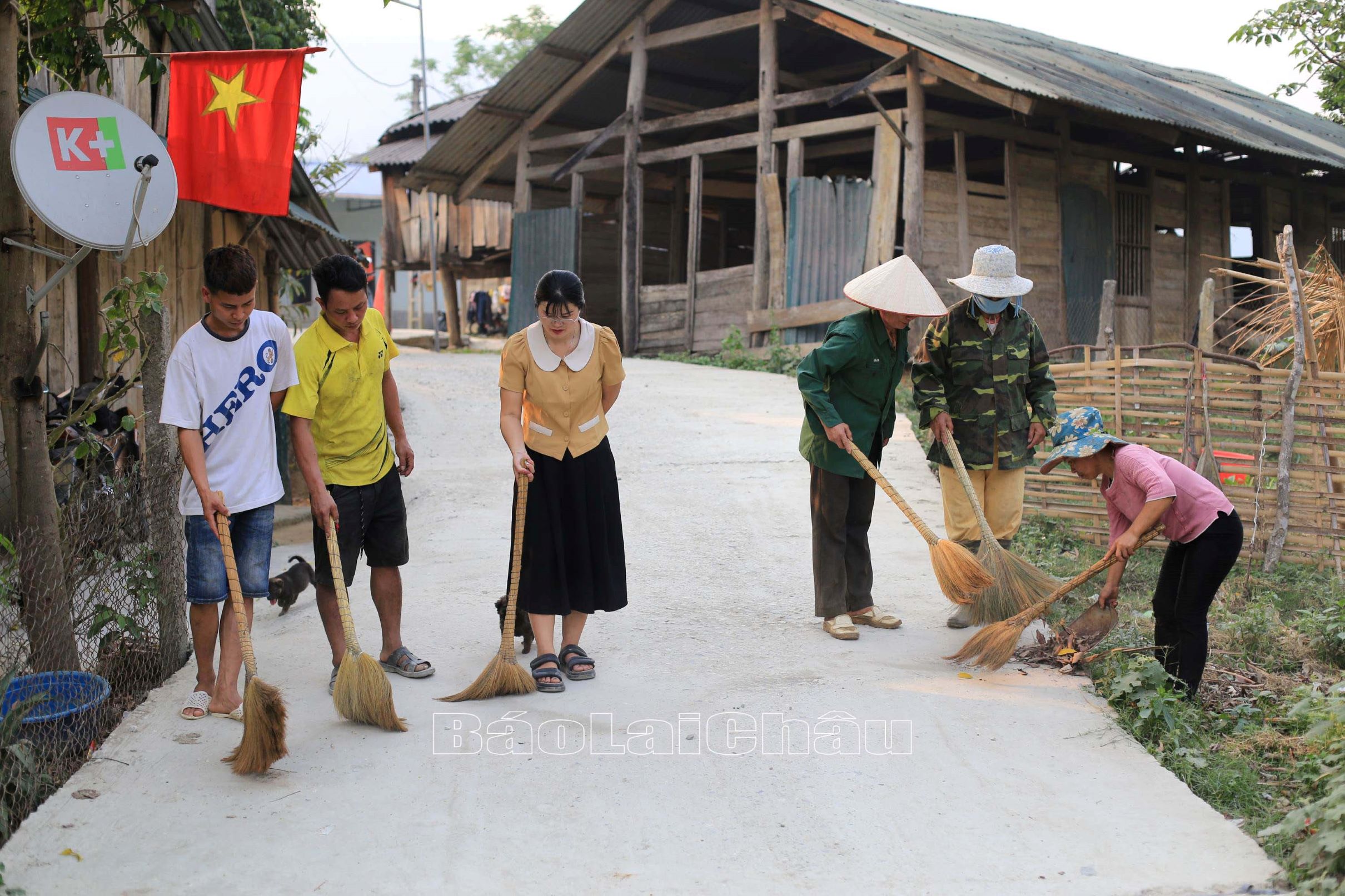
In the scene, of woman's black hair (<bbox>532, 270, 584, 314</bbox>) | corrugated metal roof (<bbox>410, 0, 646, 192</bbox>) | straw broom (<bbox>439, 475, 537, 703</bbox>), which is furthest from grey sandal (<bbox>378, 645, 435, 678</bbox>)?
corrugated metal roof (<bbox>410, 0, 646, 192</bbox>)

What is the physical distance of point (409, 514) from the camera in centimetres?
759

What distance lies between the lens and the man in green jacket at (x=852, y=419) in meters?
4.67

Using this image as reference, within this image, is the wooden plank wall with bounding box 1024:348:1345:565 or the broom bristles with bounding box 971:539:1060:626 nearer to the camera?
the broom bristles with bounding box 971:539:1060:626

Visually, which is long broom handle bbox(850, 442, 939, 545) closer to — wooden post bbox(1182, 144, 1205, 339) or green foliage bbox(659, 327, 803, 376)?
green foliage bbox(659, 327, 803, 376)

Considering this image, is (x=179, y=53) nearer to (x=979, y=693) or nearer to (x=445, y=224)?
(x=979, y=693)

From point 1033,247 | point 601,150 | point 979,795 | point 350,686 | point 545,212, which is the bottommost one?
point 979,795

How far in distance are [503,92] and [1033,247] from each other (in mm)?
7326

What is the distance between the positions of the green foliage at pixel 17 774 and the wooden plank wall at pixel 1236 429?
5504 millimetres

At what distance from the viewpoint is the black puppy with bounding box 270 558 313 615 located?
5285 millimetres

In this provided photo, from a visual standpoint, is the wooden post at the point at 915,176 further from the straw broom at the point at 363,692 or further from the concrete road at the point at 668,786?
the straw broom at the point at 363,692

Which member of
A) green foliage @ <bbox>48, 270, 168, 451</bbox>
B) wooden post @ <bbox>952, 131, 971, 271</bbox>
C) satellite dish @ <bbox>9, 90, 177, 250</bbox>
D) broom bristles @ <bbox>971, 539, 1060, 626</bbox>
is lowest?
broom bristles @ <bbox>971, 539, 1060, 626</bbox>

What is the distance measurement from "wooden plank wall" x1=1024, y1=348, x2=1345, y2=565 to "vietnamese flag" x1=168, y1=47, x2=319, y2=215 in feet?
16.3

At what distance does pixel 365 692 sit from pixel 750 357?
1055cm

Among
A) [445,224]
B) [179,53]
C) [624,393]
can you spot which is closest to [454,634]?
[179,53]
